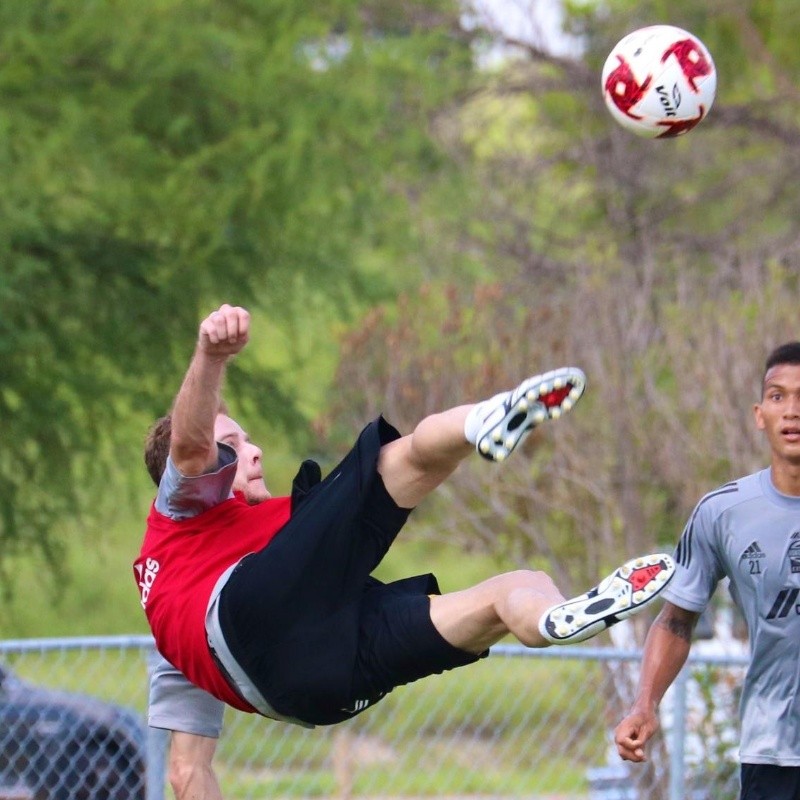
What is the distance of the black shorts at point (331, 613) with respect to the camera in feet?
14.7

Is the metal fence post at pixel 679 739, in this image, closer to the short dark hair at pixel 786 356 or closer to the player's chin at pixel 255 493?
the short dark hair at pixel 786 356

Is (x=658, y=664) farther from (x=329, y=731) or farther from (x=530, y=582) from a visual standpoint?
(x=329, y=731)

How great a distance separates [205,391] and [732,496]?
1695mm

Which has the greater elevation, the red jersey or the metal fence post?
the red jersey

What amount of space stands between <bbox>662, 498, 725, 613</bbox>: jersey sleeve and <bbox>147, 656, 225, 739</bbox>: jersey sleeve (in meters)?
1.83

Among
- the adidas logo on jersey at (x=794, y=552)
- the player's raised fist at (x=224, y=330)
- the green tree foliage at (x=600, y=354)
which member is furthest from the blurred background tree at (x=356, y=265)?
the player's raised fist at (x=224, y=330)

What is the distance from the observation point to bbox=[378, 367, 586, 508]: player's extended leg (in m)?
4.14

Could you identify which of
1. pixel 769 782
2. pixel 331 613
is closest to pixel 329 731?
pixel 331 613

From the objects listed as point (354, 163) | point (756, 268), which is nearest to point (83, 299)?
point (354, 163)

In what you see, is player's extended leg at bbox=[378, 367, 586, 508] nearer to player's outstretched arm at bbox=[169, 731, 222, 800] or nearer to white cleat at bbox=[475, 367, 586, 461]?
white cleat at bbox=[475, 367, 586, 461]

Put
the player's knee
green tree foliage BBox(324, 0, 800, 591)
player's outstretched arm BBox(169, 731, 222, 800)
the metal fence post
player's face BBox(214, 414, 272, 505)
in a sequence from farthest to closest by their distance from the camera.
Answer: green tree foliage BBox(324, 0, 800, 591), the metal fence post, player's outstretched arm BBox(169, 731, 222, 800), player's face BBox(214, 414, 272, 505), the player's knee

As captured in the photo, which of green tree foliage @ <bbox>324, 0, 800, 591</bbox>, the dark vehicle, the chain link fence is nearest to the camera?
the chain link fence

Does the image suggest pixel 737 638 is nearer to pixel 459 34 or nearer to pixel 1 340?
pixel 1 340

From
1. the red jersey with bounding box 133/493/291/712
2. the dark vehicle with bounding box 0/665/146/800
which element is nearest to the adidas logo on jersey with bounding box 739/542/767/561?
the red jersey with bounding box 133/493/291/712
